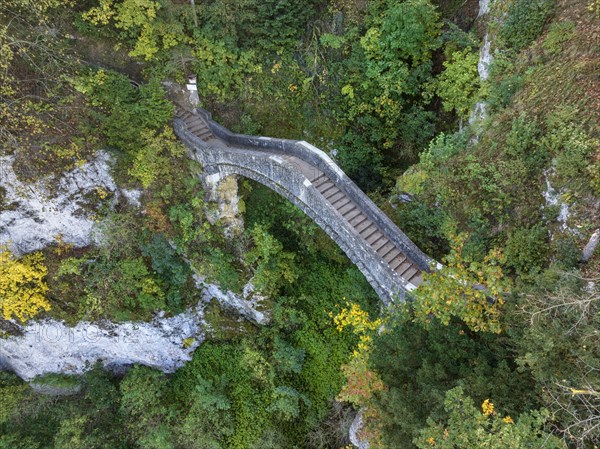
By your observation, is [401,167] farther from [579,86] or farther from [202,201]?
[202,201]

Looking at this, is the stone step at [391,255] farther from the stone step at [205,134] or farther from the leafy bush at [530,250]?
the stone step at [205,134]

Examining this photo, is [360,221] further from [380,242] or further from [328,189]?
[328,189]

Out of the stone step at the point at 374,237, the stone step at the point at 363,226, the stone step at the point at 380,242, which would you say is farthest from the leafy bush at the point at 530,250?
the stone step at the point at 363,226

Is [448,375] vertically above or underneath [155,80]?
underneath

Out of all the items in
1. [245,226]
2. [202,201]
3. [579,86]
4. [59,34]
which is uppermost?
[59,34]

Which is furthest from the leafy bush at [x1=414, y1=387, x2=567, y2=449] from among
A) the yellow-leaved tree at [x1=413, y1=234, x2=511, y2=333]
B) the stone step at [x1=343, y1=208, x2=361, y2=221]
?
the stone step at [x1=343, y1=208, x2=361, y2=221]

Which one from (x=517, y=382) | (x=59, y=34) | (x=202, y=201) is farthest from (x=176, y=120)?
(x=517, y=382)
